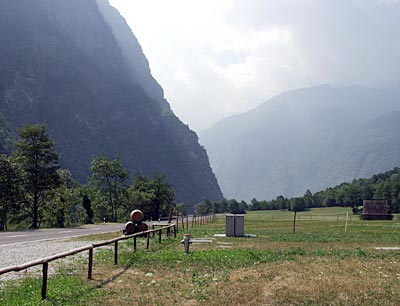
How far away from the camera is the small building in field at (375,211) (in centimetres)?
10012

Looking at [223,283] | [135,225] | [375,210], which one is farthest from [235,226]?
[375,210]

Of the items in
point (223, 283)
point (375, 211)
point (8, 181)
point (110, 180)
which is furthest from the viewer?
point (375, 211)

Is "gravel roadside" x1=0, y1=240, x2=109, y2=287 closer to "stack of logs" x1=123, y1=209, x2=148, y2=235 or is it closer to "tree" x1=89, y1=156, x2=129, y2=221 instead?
"stack of logs" x1=123, y1=209, x2=148, y2=235

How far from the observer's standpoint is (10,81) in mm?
198250

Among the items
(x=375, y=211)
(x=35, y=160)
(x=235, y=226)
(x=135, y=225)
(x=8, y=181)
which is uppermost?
(x=35, y=160)

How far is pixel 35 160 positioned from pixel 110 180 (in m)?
44.8

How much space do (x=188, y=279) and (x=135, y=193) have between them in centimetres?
8402

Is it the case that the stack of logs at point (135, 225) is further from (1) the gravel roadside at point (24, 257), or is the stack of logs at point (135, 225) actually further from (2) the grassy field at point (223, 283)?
(2) the grassy field at point (223, 283)

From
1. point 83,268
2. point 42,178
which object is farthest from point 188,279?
point 42,178

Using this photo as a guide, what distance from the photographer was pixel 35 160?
171ft

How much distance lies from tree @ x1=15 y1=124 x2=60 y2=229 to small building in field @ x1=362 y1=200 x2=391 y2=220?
7501 centimetres

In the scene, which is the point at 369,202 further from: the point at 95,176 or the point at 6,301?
the point at 6,301

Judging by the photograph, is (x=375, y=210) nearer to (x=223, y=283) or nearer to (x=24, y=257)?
(x=24, y=257)

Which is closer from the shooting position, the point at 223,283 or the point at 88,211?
the point at 223,283
